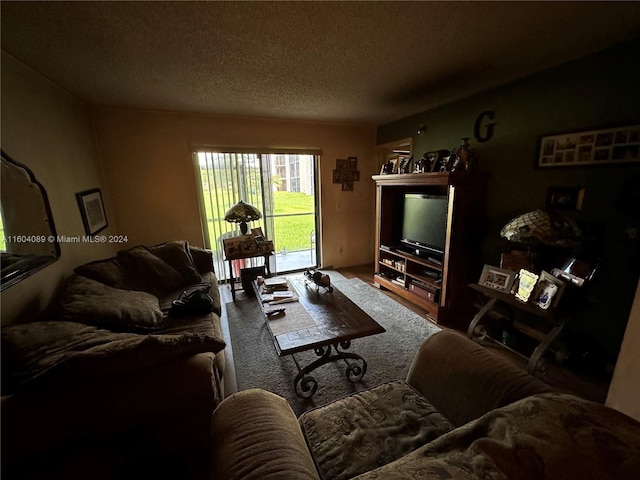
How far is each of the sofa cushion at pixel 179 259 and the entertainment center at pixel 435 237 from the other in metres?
2.23

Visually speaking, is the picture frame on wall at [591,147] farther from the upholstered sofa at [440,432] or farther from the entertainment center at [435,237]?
the upholstered sofa at [440,432]

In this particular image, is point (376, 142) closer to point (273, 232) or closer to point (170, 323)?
point (273, 232)

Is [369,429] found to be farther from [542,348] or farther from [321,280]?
[542,348]

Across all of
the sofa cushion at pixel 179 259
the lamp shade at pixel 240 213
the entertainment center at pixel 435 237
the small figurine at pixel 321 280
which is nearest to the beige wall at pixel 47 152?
the sofa cushion at pixel 179 259

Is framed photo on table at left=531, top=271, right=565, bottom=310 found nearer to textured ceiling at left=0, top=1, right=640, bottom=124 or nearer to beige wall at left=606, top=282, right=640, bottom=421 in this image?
beige wall at left=606, top=282, right=640, bottom=421

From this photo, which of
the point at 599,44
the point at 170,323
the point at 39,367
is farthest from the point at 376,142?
the point at 39,367

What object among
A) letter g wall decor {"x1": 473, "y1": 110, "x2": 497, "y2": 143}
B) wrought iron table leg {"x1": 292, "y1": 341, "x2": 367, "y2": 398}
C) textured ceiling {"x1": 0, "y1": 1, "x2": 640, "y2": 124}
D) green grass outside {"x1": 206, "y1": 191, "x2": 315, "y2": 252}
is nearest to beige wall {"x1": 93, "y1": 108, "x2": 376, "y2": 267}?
green grass outside {"x1": 206, "y1": 191, "x2": 315, "y2": 252}

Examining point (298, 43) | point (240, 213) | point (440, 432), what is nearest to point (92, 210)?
point (240, 213)

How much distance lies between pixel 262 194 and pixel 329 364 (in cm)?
251

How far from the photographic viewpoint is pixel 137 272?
219 cm

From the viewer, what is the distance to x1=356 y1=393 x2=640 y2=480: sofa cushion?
483 millimetres

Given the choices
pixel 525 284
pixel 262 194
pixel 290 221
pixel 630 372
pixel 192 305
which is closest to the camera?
pixel 630 372

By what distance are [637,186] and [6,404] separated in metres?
3.25

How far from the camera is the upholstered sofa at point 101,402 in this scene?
0.92 metres
